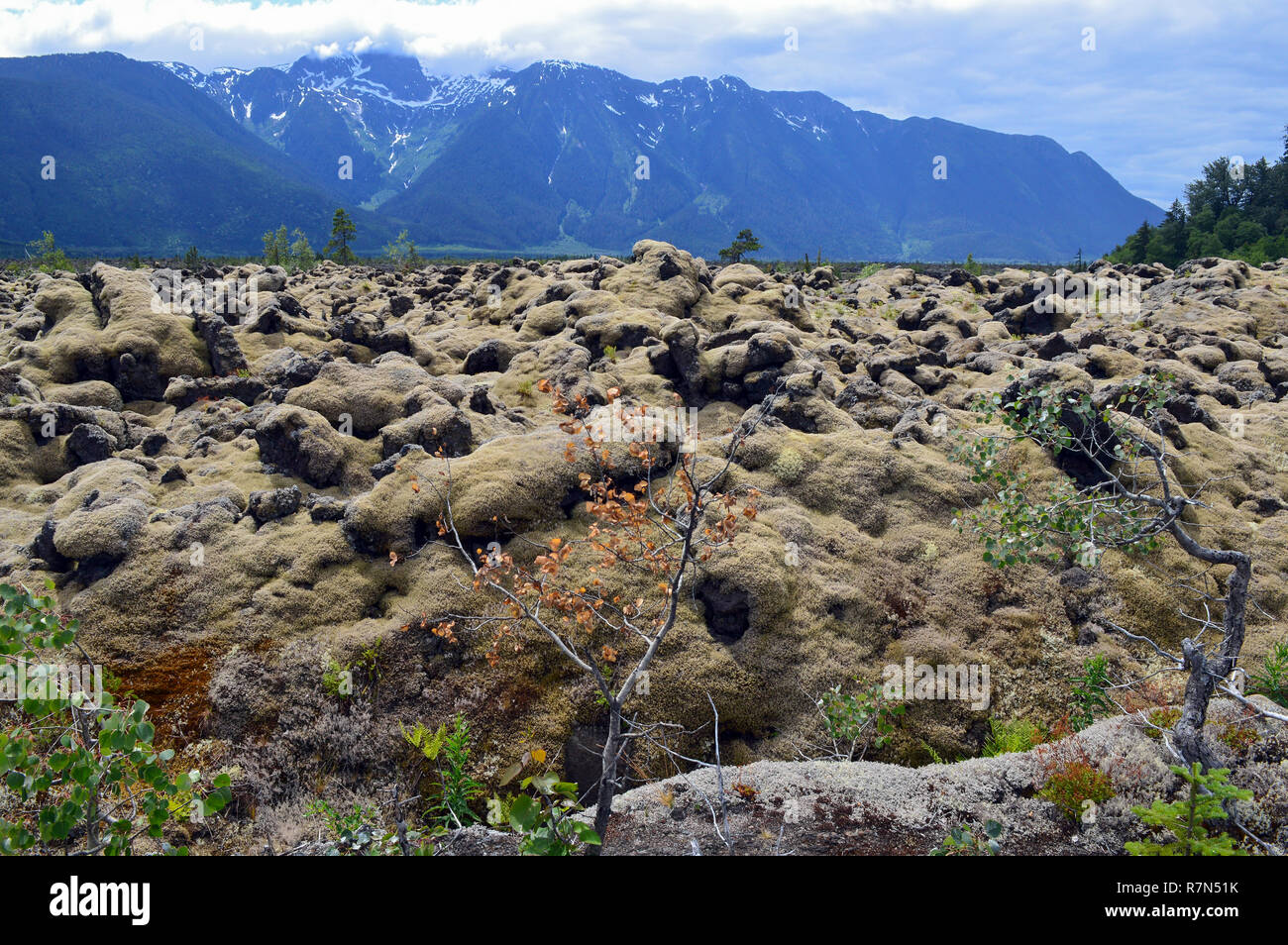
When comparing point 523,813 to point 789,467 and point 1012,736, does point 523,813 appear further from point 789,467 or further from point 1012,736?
point 789,467

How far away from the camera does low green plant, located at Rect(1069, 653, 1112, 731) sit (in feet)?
38.0

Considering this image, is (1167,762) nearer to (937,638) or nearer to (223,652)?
(937,638)

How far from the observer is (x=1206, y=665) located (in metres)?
8.09

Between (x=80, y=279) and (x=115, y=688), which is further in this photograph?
(x=80, y=279)

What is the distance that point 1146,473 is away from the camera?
54.1ft

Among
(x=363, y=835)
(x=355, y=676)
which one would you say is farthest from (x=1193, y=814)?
(x=355, y=676)

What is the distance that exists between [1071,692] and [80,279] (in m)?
35.4

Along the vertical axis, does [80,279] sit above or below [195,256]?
below

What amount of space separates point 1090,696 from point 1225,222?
94339 mm

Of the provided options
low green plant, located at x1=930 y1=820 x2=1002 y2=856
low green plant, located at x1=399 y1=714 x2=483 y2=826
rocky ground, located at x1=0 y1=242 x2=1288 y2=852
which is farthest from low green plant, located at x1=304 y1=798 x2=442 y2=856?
low green plant, located at x1=930 y1=820 x2=1002 y2=856

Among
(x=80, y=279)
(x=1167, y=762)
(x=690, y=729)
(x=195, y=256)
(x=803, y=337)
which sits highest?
(x=195, y=256)
